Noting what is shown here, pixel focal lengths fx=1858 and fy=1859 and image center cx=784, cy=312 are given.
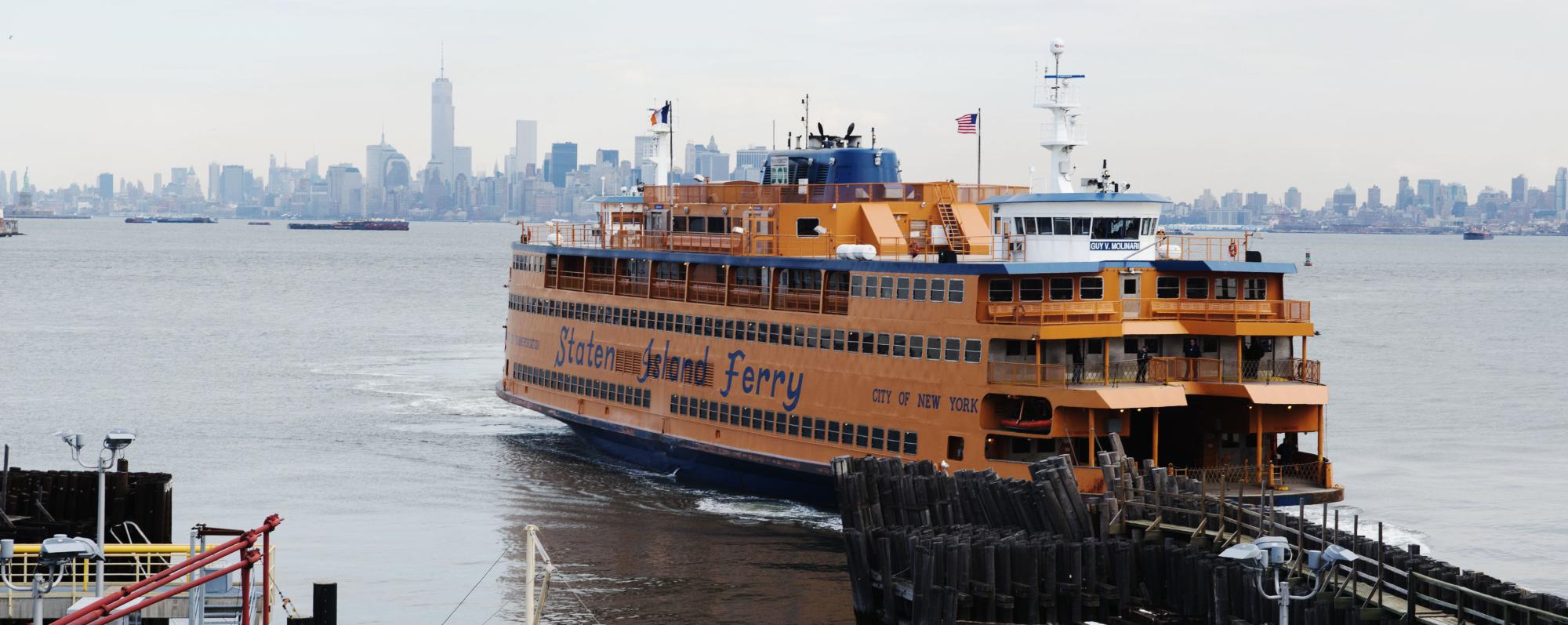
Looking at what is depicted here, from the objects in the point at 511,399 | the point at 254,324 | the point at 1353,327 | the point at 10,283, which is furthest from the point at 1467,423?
the point at 10,283

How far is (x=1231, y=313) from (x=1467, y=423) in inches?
1105

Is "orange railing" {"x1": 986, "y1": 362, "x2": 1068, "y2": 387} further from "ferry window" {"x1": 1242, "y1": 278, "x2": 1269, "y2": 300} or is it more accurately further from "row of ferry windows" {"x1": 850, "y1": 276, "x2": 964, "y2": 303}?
"ferry window" {"x1": 1242, "y1": 278, "x2": 1269, "y2": 300}

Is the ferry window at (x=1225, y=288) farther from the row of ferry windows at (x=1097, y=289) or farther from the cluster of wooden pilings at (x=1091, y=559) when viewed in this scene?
the cluster of wooden pilings at (x=1091, y=559)

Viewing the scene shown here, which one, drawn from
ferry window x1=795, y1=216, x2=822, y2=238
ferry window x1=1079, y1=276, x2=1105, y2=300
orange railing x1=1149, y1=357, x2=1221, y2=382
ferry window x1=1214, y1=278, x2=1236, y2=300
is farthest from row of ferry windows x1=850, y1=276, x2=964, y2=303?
ferry window x1=1214, y1=278, x2=1236, y2=300

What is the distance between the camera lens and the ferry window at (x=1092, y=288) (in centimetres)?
3959

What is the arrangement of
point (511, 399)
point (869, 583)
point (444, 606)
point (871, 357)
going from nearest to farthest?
point (869, 583)
point (444, 606)
point (871, 357)
point (511, 399)

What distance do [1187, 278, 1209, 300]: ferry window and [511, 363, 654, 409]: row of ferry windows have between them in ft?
51.7

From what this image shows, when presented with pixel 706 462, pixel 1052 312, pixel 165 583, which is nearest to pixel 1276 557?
pixel 165 583

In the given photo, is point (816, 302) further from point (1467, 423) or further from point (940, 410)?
point (1467, 423)

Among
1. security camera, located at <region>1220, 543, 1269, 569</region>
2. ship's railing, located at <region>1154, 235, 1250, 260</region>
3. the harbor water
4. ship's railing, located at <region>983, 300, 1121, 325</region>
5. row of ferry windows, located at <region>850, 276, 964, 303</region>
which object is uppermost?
ship's railing, located at <region>1154, 235, 1250, 260</region>

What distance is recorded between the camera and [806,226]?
4731 centimetres

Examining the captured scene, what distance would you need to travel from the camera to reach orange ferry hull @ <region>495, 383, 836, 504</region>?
4388 cm

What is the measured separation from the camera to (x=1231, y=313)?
128 feet

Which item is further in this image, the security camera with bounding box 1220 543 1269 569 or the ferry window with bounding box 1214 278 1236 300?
the ferry window with bounding box 1214 278 1236 300
